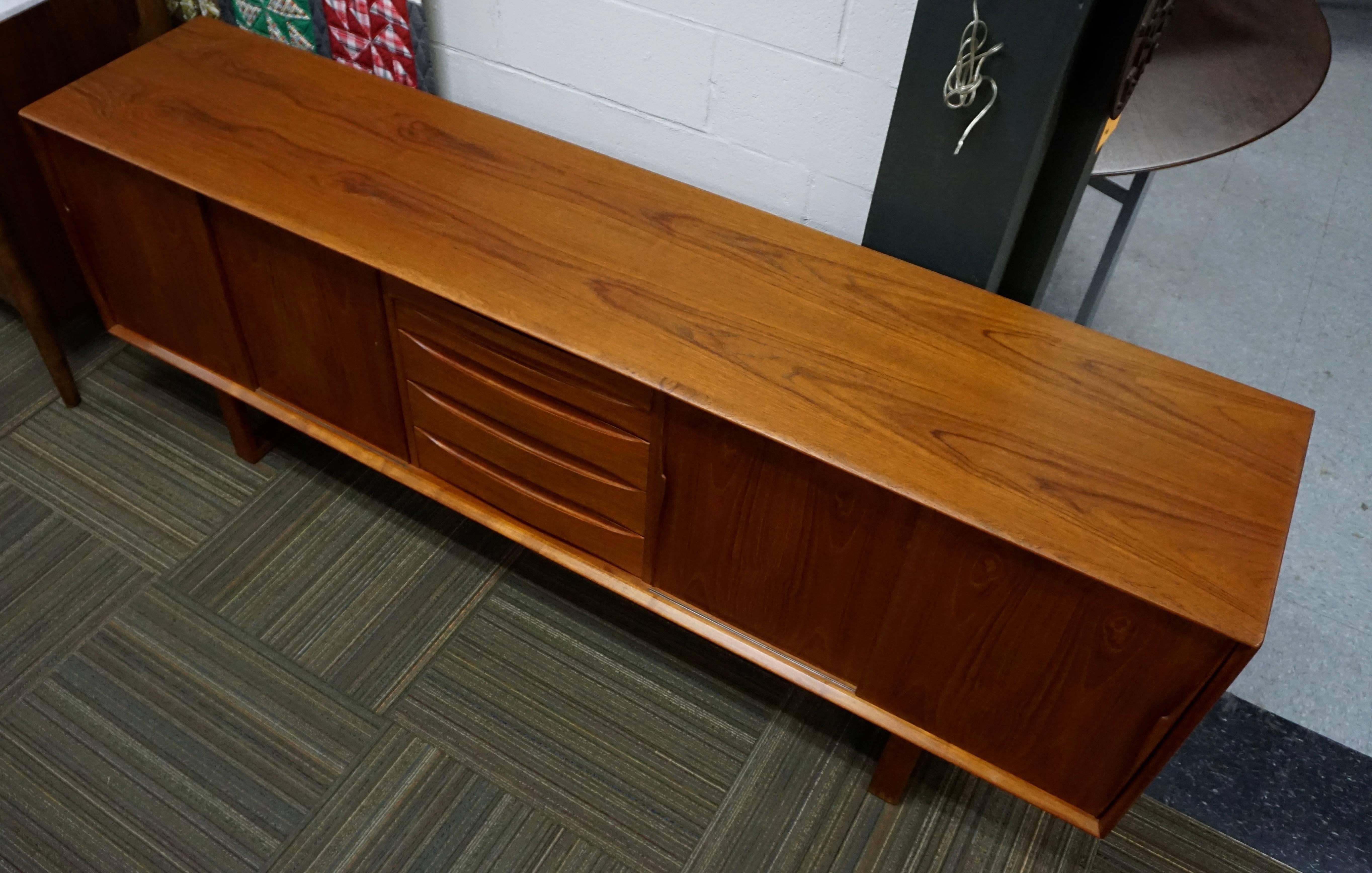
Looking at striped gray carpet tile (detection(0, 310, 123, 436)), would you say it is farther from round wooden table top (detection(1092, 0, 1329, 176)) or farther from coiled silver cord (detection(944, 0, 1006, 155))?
round wooden table top (detection(1092, 0, 1329, 176))

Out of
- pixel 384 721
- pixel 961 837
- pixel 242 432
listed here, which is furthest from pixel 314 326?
pixel 961 837

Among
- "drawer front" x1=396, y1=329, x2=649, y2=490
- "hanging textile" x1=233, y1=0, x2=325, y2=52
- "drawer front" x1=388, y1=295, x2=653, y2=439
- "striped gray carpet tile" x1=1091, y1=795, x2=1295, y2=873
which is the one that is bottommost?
"striped gray carpet tile" x1=1091, y1=795, x2=1295, y2=873

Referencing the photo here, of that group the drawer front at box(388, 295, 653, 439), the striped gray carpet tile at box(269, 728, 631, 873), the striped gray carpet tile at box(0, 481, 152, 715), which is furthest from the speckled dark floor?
the striped gray carpet tile at box(0, 481, 152, 715)

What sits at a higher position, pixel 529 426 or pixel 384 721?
pixel 529 426

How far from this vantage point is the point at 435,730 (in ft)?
5.09

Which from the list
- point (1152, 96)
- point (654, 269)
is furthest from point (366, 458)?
point (1152, 96)

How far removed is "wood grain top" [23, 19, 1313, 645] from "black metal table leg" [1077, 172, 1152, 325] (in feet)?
2.28

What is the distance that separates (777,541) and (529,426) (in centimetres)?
38

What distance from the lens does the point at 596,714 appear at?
1582 mm

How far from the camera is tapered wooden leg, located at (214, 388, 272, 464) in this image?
179 cm

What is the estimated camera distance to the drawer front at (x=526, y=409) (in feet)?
4.26

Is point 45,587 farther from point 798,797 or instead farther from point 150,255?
point 798,797

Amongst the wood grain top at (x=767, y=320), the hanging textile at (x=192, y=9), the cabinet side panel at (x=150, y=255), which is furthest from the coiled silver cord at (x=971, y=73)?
the hanging textile at (x=192, y=9)

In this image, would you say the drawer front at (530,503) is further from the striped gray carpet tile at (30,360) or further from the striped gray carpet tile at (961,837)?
the striped gray carpet tile at (30,360)
